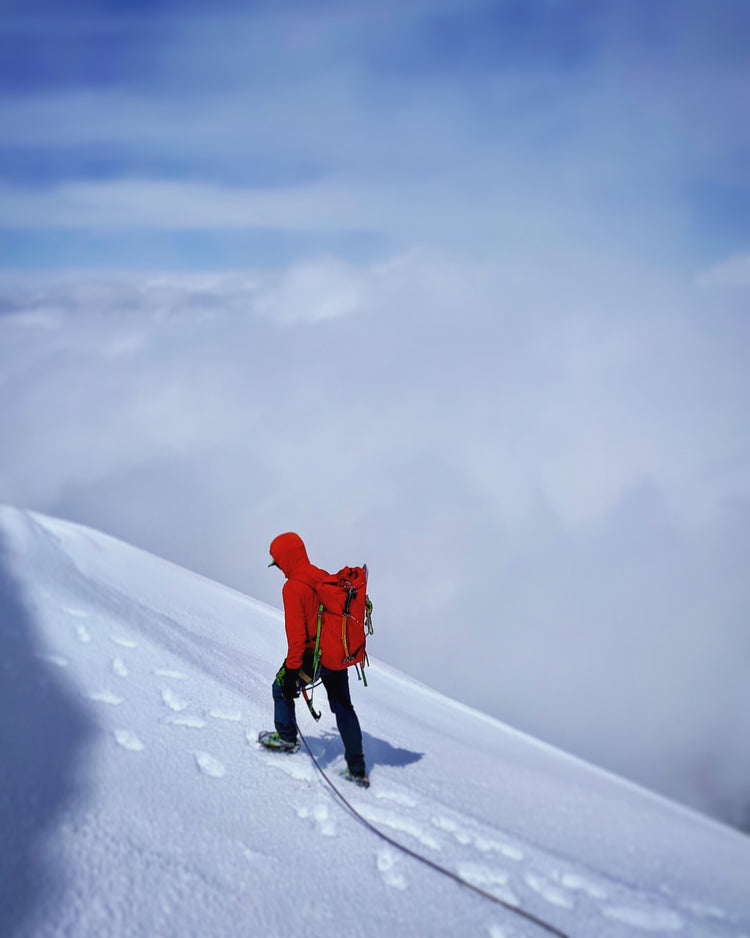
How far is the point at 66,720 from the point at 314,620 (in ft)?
6.08

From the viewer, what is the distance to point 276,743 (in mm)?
5398

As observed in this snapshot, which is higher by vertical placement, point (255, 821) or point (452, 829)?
point (452, 829)

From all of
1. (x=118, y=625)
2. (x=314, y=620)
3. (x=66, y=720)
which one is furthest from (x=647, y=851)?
(x=118, y=625)

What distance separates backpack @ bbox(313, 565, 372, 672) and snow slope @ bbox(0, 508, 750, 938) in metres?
0.83

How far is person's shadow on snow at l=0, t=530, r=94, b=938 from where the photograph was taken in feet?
9.72

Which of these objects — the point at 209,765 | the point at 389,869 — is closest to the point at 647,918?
the point at 389,869

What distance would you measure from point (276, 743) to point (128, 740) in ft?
4.05

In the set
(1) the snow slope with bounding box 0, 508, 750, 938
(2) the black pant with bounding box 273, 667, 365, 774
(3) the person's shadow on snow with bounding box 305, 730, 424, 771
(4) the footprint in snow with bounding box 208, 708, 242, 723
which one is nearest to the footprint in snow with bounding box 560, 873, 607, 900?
(1) the snow slope with bounding box 0, 508, 750, 938

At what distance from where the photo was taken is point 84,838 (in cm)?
341

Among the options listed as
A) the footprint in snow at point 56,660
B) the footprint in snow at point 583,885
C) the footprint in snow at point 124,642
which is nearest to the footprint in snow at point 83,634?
the footprint in snow at point 124,642

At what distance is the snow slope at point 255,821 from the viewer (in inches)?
129

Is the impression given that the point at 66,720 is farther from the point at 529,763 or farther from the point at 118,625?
the point at 529,763

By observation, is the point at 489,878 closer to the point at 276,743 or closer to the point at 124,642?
the point at 276,743

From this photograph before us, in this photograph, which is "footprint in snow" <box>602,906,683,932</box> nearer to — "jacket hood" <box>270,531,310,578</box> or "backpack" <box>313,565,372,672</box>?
"backpack" <box>313,565,372,672</box>
